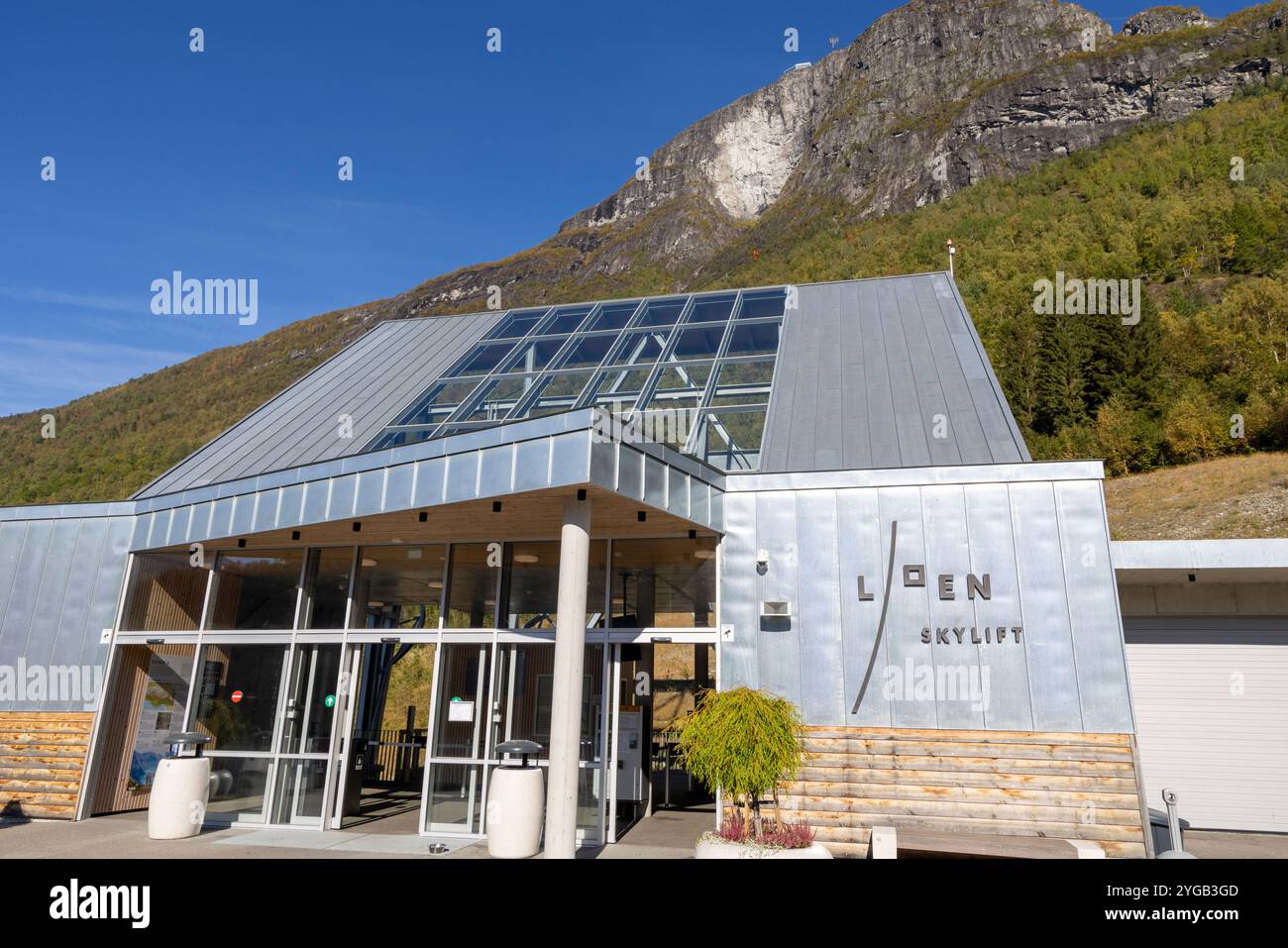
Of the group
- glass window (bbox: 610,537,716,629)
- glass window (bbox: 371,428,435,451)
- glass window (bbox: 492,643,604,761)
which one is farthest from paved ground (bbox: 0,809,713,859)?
glass window (bbox: 371,428,435,451)

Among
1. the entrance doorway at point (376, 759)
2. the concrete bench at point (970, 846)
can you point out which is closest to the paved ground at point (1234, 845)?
the concrete bench at point (970, 846)

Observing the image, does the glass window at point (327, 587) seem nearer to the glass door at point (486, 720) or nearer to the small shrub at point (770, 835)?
the glass door at point (486, 720)

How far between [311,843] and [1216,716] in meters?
13.4

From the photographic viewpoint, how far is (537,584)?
11.5 m

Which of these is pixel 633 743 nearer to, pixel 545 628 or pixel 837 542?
pixel 545 628

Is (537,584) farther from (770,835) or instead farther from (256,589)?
(256,589)

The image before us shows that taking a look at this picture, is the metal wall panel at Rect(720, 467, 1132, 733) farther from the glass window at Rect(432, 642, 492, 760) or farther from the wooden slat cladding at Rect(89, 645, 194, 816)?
the wooden slat cladding at Rect(89, 645, 194, 816)

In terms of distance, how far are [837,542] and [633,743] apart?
14.2 ft

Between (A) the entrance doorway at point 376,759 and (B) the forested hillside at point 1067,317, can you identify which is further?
(B) the forested hillside at point 1067,317

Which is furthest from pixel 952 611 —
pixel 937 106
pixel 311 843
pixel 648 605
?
pixel 937 106

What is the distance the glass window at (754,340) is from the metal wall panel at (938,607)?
4772mm

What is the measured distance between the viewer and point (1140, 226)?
179ft

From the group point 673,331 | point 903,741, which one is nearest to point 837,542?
point 903,741

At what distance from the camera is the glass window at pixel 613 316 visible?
17.0 meters
